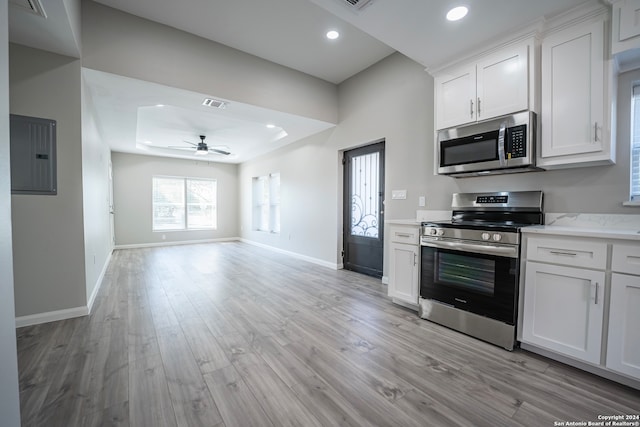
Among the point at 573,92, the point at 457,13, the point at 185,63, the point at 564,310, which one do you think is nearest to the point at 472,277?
the point at 564,310

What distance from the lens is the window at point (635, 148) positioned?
81.5 inches

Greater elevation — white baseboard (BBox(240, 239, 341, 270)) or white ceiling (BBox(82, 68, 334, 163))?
white ceiling (BBox(82, 68, 334, 163))

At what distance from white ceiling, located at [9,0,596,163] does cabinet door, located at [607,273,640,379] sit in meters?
2.12

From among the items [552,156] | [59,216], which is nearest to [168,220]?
[59,216]

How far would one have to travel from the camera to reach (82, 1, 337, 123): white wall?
2906mm

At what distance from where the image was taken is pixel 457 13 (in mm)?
2215

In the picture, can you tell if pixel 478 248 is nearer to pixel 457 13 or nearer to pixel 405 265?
pixel 405 265

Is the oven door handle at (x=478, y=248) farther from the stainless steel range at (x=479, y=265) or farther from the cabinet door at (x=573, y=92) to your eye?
the cabinet door at (x=573, y=92)

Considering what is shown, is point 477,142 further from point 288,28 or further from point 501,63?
point 288,28

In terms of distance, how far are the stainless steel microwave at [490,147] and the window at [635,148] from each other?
60 cm

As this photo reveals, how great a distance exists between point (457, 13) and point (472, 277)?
7.40 ft

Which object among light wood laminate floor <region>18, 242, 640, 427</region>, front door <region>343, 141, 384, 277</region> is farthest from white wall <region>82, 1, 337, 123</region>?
light wood laminate floor <region>18, 242, 640, 427</region>

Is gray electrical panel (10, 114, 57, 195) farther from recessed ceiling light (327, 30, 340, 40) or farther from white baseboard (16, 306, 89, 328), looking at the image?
recessed ceiling light (327, 30, 340, 40)

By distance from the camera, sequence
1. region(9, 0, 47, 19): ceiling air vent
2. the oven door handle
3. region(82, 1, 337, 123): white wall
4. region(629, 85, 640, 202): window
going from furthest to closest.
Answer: region(82, 1, 337, 123): white wall < the oven door handle < region(629, 85, 640, 202): window < region(9, 0, 47, 19): ceiling air vent
